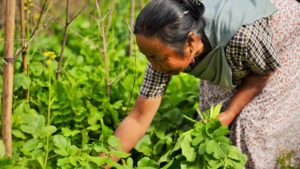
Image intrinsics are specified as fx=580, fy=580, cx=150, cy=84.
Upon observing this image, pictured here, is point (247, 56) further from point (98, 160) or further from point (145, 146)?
point (98, 160)

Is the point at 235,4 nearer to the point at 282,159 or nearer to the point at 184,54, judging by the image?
the point at 184,54

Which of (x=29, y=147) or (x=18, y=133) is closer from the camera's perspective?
(x=29, y=147)

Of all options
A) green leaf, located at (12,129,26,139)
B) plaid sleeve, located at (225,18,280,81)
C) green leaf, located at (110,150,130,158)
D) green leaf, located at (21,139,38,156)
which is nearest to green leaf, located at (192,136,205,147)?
green leaf, located at (110,150,130,158)

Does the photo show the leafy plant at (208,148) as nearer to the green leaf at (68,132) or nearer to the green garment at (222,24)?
the green garment at (222,24)

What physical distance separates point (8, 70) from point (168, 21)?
55cm

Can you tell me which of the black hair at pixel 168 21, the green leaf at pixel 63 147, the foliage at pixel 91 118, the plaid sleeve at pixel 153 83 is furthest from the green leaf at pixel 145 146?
the black hair at pixel 168 21

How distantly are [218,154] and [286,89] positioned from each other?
0.57m

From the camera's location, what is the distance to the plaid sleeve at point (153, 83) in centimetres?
232

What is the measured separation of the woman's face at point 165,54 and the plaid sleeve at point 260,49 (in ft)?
0.64

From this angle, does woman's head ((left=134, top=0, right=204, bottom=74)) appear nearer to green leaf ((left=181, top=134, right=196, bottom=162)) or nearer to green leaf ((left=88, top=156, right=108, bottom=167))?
green leaf ((left=181, top=134, right=196, bottom=162))

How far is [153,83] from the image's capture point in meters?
2.33

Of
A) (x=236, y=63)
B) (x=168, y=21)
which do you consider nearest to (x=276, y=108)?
(x=236, y=63)

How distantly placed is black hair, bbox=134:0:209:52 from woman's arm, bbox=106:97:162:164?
1.45 feet

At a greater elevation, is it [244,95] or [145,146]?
[244,95]
